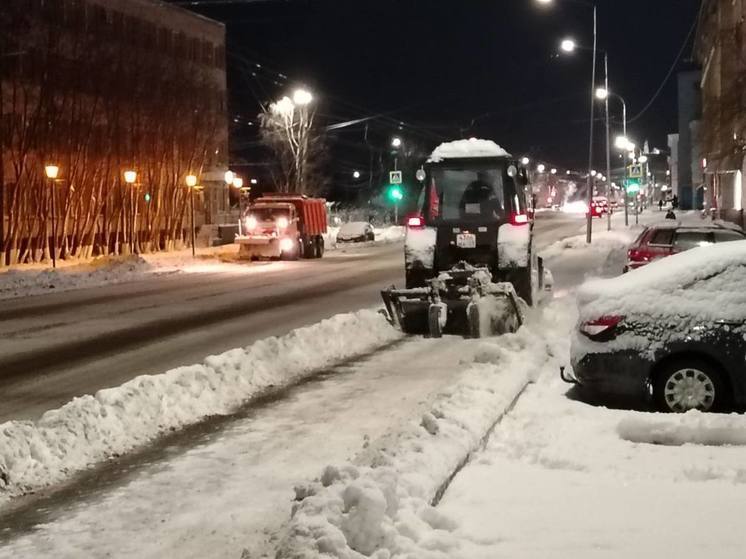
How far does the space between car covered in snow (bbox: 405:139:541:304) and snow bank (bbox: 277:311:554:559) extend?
747 cm

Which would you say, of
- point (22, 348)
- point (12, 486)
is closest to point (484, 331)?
point (22, 348)

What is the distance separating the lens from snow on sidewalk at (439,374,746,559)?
5.61 metres

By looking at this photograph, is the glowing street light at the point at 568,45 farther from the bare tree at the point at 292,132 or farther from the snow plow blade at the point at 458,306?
the snow plow blade at the point at 458,306

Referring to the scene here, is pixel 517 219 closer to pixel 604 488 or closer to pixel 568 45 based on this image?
pixel 604 488

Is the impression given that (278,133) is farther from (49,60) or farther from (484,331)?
(484,331)

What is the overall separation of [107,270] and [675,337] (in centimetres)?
2690

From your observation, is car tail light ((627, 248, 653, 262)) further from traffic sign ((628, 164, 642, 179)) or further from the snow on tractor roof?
traffic sign ((628, 164, 642, 179))

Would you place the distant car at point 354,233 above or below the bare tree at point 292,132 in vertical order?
below

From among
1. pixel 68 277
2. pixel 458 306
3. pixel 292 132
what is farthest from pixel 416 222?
pixel 292 132

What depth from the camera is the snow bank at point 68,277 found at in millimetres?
28062

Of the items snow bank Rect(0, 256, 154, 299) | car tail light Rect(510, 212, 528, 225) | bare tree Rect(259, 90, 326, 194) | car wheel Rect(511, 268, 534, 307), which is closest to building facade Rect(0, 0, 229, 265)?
snow bank Rect(0, 256, 154, 299)

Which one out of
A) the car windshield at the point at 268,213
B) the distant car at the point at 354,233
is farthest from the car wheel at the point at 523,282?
the distant car at the point at 354,233

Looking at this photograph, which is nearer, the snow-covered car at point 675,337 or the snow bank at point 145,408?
the snow bank at point 145,408

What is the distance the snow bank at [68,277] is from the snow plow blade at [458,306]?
14.4m
